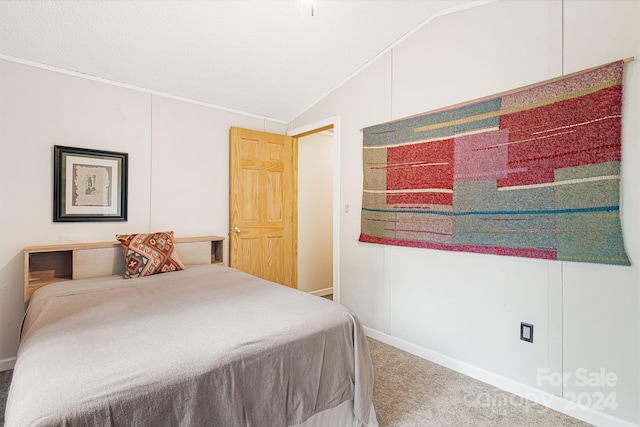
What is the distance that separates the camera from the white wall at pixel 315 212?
4.23 metres

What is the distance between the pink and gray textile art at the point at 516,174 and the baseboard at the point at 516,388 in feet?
2.84

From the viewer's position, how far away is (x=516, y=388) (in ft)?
6.98

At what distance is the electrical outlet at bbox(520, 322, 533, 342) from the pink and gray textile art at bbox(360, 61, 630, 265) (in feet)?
1.53

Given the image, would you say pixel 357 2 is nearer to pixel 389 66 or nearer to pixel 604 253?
pixel 389 66

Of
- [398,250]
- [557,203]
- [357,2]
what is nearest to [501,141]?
[557,203]

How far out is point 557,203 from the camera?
196 centimetres

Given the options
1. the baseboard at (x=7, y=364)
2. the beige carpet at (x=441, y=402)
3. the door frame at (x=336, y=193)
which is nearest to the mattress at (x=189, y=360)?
the beige carpet at (x=441, y=402)

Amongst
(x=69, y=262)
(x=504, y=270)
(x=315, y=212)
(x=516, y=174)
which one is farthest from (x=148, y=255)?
(x=516, y=174)

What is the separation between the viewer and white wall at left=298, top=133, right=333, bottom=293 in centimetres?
423

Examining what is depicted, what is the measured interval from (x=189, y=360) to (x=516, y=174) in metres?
2.18

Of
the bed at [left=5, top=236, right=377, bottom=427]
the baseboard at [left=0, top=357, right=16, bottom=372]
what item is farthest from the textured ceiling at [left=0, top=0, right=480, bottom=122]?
the baseboard at [left=0, top=357, right=16, bottom=372]

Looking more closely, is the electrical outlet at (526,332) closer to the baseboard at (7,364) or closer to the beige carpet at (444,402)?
the beige carpet at (444,402)

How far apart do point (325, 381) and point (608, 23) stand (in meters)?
2.48

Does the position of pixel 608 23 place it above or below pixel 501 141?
above
